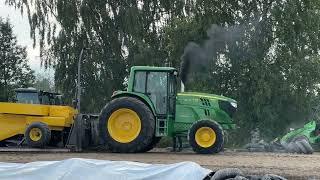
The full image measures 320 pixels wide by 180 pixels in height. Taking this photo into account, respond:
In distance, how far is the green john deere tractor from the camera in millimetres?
14547

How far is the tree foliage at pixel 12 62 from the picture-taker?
1382 inches

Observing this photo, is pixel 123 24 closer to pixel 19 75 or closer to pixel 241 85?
pixel 241 85

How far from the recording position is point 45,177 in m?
7.06

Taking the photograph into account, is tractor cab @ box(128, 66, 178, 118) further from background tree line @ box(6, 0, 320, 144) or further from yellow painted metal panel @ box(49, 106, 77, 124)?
background tree line @ box(6, 0, 320, 144)

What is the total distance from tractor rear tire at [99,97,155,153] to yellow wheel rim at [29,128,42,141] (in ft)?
5.12

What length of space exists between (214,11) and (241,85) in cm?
354

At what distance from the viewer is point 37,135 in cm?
1501

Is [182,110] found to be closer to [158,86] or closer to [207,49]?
[158,86]

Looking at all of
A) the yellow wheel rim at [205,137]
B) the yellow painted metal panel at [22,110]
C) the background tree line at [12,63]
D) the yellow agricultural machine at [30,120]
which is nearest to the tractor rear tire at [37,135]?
the yellow agricultural machine at [30,120]

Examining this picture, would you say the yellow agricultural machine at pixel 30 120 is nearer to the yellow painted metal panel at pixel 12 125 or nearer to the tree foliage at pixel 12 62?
the yellow painted metal panel at pixel 12 125

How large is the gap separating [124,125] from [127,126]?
0.10 meters

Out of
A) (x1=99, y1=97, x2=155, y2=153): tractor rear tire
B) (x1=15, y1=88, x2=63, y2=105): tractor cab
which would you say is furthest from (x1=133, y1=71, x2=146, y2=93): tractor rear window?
(x1=15, y1=88, x2=63, y2=105): tractor cab

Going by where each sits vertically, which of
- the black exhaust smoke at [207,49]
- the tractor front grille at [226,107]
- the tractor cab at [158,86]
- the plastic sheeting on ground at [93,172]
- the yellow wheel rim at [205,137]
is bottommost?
the plastic sheeting on ground at [93,172]

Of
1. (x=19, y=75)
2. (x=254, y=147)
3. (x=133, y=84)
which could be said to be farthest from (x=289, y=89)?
(x=19, y=75)
